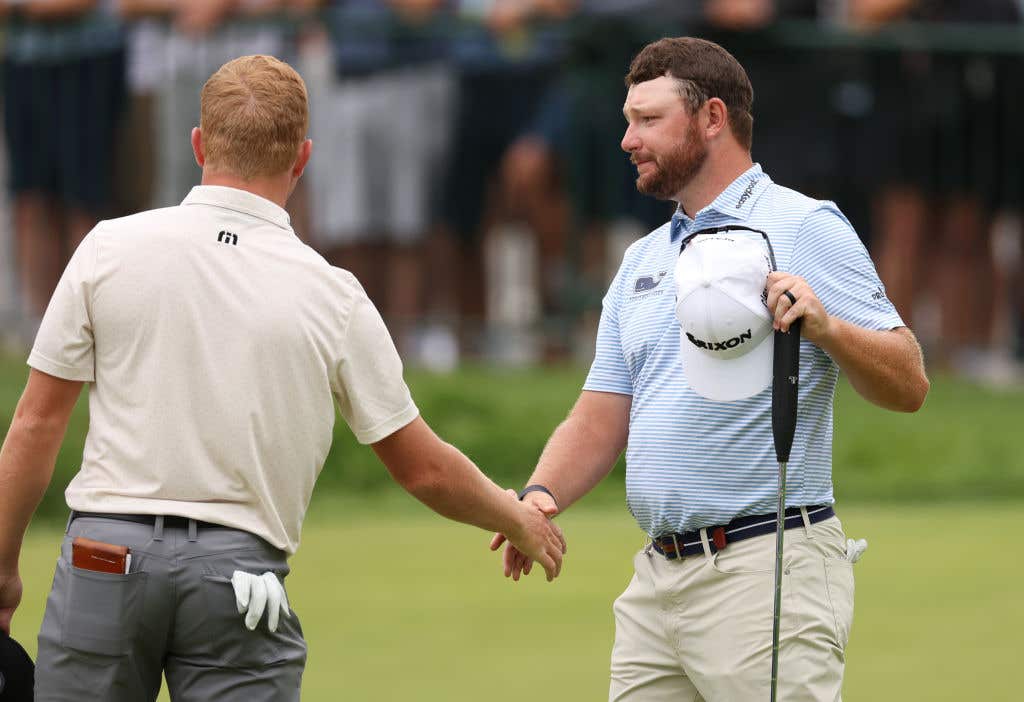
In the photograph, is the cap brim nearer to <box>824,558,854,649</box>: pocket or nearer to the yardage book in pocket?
<box>824,558,854,649</box>: pocket

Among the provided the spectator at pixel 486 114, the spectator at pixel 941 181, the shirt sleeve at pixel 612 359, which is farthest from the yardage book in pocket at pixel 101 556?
the spectator at pixel 941 181

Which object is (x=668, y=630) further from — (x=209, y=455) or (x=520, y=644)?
(x=520, y=644)

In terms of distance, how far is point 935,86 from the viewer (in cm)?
1324

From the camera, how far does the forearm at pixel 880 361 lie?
4262mm

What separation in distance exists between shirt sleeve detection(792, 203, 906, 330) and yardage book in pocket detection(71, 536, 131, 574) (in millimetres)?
1565

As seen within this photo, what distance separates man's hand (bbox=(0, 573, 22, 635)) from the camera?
4246mm

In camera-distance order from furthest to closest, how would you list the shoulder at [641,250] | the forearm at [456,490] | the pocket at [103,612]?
the shoulder at [641,250] < the forearm at [456,490] < the pocket at [103,612]

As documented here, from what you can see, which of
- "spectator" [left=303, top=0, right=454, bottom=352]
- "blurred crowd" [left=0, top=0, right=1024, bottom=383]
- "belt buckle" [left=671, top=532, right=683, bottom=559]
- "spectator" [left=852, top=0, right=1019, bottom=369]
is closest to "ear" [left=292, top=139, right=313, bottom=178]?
"belt buckle" [left=671, top=532, right=683, bottom=559]

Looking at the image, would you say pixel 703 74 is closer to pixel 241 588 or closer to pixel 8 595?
pixel 241 588

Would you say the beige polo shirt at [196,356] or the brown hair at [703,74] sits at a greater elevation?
the brown hair at [703,74]

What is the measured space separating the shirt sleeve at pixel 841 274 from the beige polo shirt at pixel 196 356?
1046 mm

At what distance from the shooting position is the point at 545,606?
879cm

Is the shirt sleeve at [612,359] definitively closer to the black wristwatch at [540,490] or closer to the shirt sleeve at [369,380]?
the black wristwatch at [540,490]

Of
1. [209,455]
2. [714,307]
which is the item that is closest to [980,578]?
[714,307]
